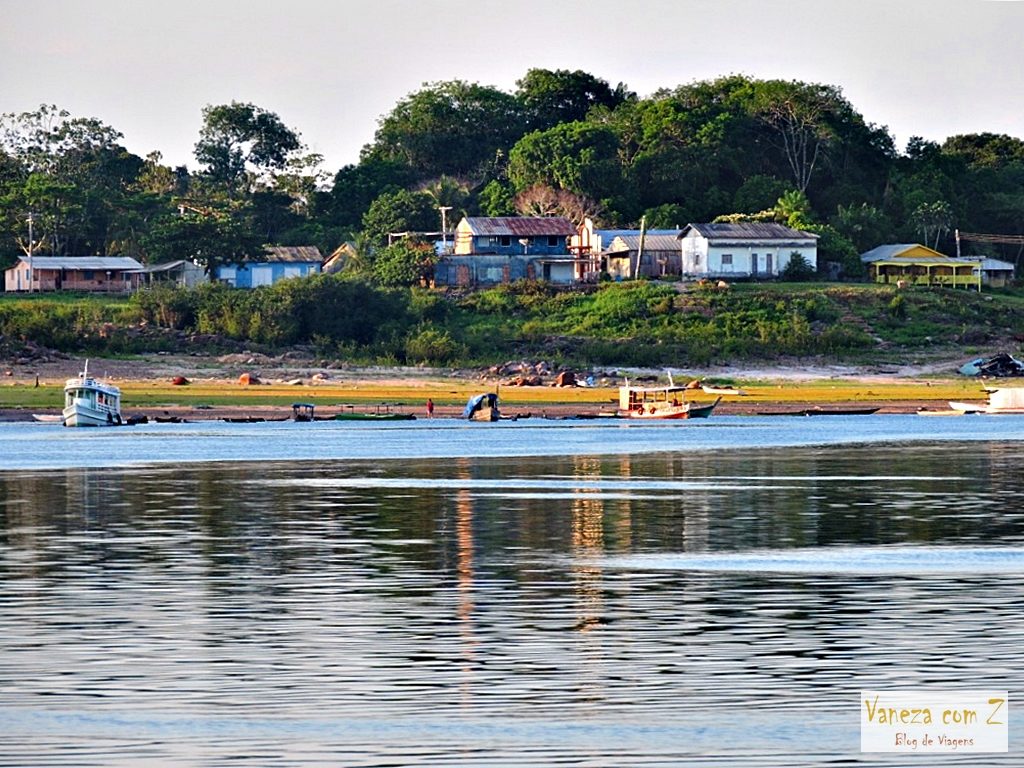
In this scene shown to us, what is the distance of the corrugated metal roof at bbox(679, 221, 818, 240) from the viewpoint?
133125mm

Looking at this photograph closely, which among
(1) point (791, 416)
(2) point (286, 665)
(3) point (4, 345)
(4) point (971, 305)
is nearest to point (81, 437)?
(3) point (4, 345)

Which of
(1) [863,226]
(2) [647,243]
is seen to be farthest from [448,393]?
(1) [863,226]

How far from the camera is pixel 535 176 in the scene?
146m

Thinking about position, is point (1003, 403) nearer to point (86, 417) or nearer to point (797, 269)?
point (797, 269)

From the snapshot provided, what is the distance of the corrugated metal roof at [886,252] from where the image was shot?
468 feet

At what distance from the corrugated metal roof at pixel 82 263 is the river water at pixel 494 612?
78566 millimetres

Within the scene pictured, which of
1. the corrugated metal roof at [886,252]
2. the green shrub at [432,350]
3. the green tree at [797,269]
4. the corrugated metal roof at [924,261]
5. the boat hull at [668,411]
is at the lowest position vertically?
the boat hull at [668,411]

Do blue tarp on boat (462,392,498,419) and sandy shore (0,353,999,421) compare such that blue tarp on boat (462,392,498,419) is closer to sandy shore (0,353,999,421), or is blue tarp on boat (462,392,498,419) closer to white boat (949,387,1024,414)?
sandy shore (0,353,999,421)

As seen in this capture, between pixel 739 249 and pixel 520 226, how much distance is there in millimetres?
16101

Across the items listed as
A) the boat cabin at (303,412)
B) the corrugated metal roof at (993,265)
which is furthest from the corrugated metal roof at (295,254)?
the boat cabin at (303,412)

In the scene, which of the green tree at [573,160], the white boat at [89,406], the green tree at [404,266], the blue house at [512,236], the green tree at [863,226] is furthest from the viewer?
the green tree at [863,226]

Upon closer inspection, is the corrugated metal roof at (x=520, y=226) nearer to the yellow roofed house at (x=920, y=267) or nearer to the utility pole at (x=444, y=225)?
the utility pole at (x=444, y=225)

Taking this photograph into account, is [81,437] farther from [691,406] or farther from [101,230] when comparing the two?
[101,230]

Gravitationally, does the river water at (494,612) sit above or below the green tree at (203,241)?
below
